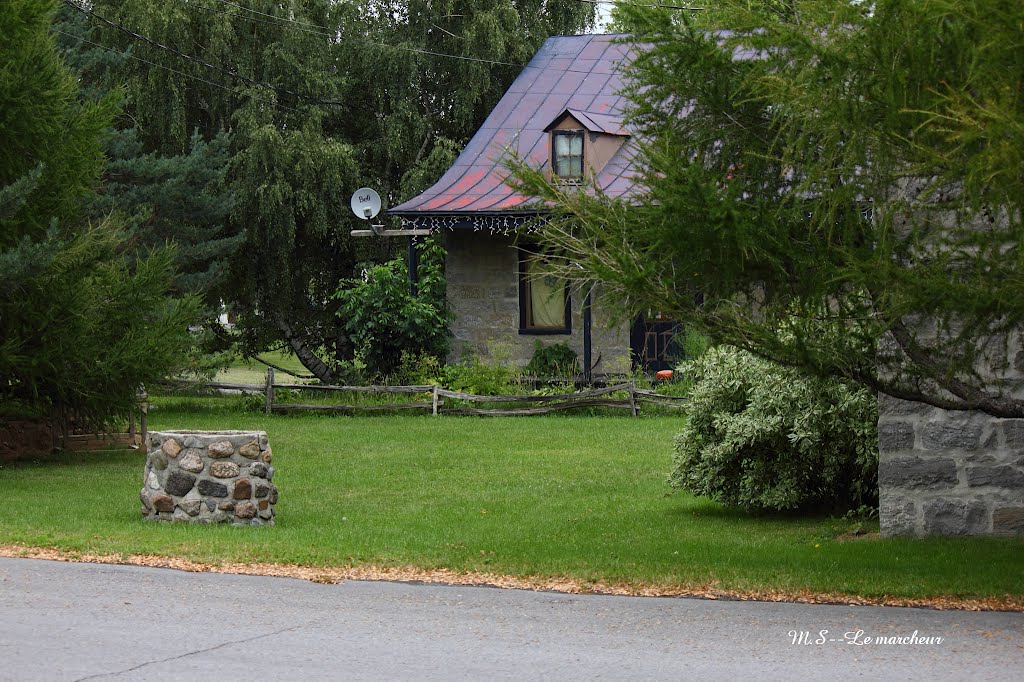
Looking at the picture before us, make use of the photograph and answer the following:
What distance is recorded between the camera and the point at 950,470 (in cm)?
1021

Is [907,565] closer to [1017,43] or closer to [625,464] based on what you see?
[1017,43]

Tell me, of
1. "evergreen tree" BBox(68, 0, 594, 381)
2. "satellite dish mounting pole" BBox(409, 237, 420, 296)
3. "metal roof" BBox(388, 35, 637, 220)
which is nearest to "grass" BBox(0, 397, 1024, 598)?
"satellite dish mounting pole" BBox(409, 237, 420, 296)

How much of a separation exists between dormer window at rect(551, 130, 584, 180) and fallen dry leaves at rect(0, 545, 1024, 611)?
14396mm

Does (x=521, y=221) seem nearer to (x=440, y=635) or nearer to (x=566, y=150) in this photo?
(x=566, y=150)

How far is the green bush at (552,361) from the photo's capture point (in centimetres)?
2358

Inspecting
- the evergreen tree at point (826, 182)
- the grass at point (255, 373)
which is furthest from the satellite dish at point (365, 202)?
the evergreen tree at point (826, 182)

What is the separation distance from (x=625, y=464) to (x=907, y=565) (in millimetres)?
6692

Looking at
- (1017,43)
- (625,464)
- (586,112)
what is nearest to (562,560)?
(1017,43)

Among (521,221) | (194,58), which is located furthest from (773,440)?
(194,58)

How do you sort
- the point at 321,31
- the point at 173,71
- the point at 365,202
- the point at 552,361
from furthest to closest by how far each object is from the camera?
1. the point at 321,31
2. the point at 173,71
3. the point at 552,361
4. the point at 365,202

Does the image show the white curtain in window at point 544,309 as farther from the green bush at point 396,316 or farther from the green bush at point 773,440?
the green bush at point 773,440

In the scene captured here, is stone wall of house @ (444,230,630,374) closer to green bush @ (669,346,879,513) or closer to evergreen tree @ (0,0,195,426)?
evergreen tree @ (0,0,195,426)

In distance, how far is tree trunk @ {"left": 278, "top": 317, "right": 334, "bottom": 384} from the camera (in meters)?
26.8

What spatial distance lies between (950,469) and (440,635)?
4.82 metres
